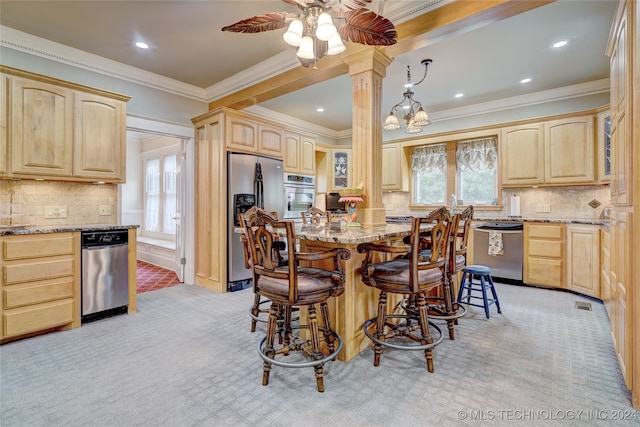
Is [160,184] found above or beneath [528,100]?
beneath

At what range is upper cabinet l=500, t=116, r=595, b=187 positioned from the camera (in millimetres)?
3916

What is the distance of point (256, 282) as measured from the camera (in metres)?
1.95

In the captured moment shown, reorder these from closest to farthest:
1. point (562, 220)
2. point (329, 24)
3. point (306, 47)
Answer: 1. point (329, 24)
2. point (306, 47)
3. point (562, 220)

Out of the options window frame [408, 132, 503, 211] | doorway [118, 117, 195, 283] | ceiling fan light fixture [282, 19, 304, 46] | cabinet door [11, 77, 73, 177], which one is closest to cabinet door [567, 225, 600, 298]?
window frame [408, 132, 503, 211]

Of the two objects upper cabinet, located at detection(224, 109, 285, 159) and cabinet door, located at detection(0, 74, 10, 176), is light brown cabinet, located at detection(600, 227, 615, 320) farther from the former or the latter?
cabinet door, located at detection(0, 74, 10, 176)

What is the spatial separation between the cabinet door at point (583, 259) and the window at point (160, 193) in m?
6.01

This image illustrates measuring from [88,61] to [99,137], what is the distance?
991mm

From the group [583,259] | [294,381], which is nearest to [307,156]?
[294,381]

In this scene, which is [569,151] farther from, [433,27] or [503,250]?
[433,27]

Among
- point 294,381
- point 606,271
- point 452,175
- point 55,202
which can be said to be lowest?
point 294,381

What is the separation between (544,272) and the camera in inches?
156

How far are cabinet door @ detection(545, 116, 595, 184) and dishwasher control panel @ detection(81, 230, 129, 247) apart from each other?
5400mm

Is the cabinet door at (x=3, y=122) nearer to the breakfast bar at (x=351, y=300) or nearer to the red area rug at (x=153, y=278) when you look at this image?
the red area rug at (x=153, y=278)

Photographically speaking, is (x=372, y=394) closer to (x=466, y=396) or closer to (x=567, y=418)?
(x=466, y=396)
